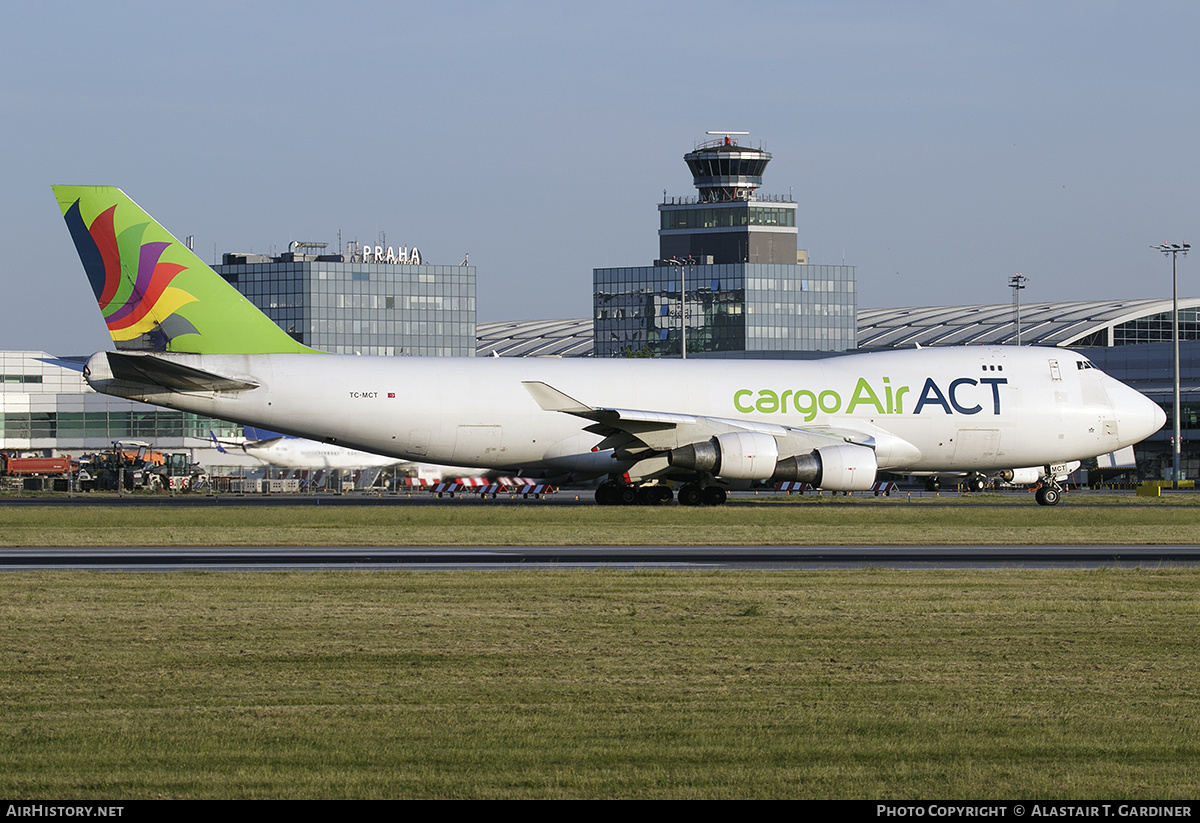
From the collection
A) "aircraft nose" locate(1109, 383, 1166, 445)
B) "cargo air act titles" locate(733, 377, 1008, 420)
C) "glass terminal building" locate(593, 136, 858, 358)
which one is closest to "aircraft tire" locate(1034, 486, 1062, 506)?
"aircraft nose" locate(1109, 383, 1166, 445)

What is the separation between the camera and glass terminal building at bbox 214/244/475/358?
167500 mm

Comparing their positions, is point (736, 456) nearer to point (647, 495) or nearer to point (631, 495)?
point (647, 495)

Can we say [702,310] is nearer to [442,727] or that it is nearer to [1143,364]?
[1143,364]

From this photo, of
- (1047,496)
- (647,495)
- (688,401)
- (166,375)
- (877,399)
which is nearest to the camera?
(166,375)

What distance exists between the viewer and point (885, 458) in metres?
39.0

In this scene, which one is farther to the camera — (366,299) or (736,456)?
(366,299)

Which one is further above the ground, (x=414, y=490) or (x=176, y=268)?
(x=176, y=268)

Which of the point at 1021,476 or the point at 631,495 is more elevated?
the point at 631,495

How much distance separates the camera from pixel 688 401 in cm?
3844

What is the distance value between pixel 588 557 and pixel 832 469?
45.6 feet

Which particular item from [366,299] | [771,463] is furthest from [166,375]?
[366,299]
